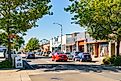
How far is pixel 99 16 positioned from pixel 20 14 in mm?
8790

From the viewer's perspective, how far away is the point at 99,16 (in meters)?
35.8

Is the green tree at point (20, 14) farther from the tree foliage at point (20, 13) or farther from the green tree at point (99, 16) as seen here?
the green tree at point (99, 16)

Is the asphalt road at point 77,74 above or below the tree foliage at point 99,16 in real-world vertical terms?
below

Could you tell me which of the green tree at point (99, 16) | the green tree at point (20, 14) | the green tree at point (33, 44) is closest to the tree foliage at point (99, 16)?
the green tree at point (99, 16)

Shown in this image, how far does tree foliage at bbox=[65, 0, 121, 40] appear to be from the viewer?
34875 millimetres

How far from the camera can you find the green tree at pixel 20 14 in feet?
105

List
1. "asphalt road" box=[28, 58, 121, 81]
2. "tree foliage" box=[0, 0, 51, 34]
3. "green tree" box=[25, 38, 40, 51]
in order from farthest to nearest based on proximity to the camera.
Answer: "green tree" box=[25, 38, 40, 51], "tree foliage" box=[0, 0, 51, 34], "asphalt road" box=[28, 58, 121, 81]

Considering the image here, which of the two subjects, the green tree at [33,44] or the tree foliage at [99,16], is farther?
the green tree at [33,44]

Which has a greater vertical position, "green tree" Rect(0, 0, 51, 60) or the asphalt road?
"green tree" Rect(0, 0, 51, 60)

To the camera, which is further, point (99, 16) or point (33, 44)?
point (33, 44)

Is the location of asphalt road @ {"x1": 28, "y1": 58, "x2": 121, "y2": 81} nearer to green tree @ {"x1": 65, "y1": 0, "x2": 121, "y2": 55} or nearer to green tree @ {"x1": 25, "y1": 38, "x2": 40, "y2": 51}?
green tree @ {"x1": 65, "y1": 0, "x2": 121, "y2": 55}

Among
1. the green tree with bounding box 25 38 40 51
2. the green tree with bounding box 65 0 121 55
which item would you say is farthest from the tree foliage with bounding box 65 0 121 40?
the green tree with bounding box 25 38 40 51

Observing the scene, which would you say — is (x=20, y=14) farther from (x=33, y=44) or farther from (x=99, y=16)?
(x=33, y=44)

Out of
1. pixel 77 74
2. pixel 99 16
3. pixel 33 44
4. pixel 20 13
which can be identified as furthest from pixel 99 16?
pixel 33 44
